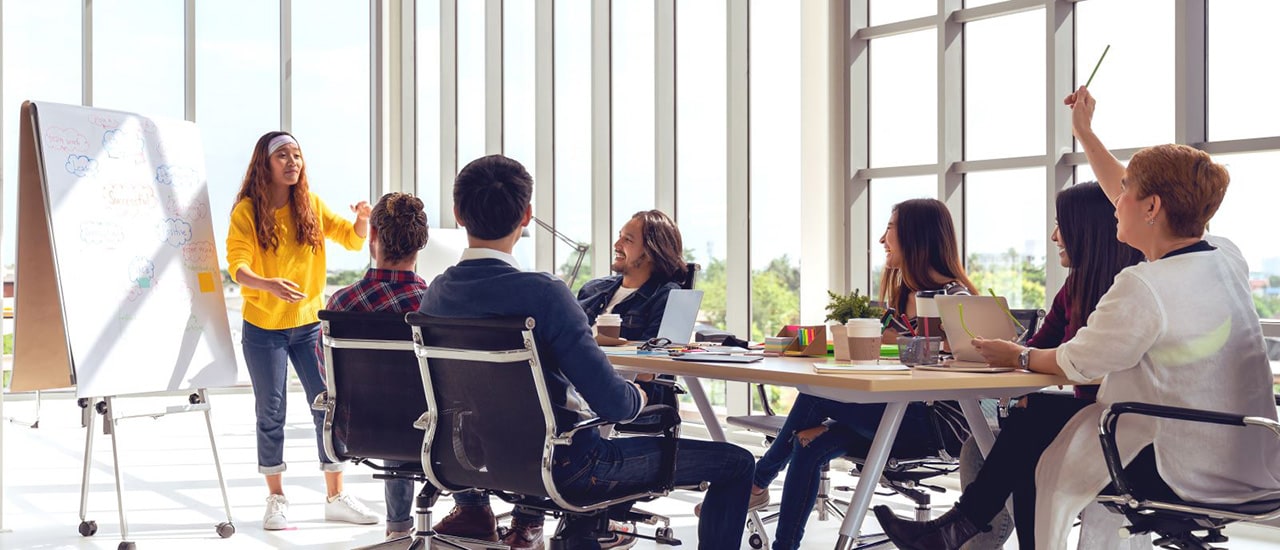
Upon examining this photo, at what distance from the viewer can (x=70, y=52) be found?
311 inches

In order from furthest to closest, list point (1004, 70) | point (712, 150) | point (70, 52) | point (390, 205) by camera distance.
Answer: point (70, 52), point (712, 150), point (1004, 70), point (390, 205)

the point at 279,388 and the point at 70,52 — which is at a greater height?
the point at 70,52

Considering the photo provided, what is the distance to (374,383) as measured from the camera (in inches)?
114

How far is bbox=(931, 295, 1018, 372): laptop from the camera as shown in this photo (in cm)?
277

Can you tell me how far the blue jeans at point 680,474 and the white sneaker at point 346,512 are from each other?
206cm

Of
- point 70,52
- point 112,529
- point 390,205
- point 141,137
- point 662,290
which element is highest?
point 70,52

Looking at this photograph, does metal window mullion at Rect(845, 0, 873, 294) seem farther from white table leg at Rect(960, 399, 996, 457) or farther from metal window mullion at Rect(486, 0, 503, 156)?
metal window mullion at Rect(486, 0, 503, 156)

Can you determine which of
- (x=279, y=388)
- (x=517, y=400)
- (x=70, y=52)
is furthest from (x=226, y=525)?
(x=70, y=52)

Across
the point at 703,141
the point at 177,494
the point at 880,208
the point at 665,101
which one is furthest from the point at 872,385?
the point at 665,101

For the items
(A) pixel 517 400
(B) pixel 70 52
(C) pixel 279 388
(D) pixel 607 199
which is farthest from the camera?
(B) pixel 70 52

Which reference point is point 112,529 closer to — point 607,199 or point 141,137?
point 141,137

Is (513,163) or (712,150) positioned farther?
(712,150)

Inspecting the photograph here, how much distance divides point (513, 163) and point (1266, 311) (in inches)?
125

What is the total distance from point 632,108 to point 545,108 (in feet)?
2.70
